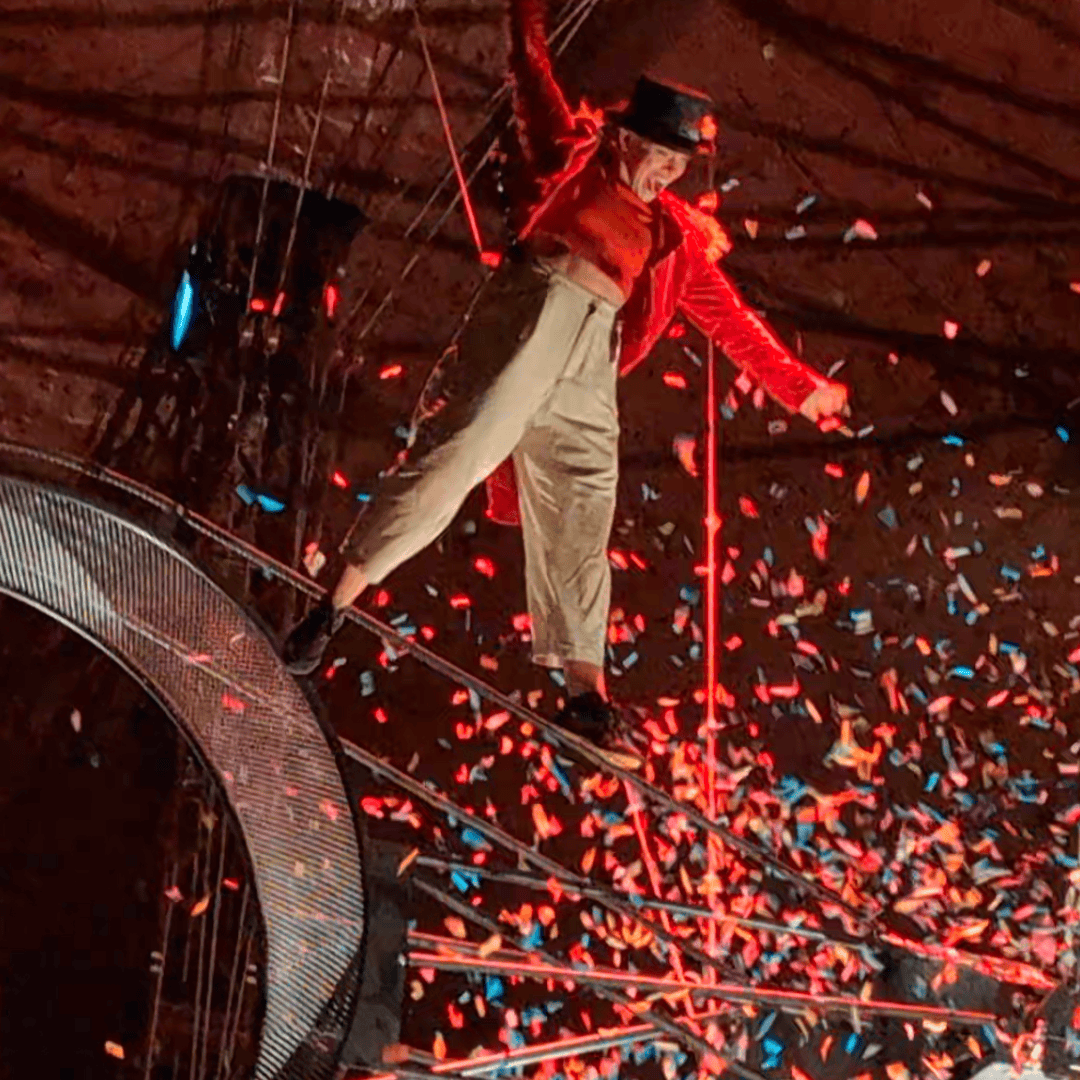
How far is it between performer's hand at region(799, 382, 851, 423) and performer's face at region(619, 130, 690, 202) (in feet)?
1.63

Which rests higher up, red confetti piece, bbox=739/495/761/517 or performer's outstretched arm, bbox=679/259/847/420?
performer's outstretched arm, bbox=679/259/847/420

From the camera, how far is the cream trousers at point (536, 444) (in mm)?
2332

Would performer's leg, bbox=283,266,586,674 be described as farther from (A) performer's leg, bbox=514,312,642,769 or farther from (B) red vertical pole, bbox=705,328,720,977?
(B) red vertical pole, bbox=705,328,720,977

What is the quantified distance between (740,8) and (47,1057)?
2.38m

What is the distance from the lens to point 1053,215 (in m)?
2.82

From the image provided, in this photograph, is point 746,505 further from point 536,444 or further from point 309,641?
point 309,641

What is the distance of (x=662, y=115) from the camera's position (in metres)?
2.33

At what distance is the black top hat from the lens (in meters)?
2.32

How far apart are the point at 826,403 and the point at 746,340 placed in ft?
0.67

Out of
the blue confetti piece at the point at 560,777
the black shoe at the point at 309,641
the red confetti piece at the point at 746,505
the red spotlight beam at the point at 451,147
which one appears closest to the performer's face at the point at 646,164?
the red spotlight beam at the point at 451,147

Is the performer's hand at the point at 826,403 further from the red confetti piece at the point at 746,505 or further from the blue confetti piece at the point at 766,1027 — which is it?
the blue confetti piece at the point at 766,1027

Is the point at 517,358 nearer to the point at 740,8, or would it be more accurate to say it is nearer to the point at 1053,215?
the point at 740,8

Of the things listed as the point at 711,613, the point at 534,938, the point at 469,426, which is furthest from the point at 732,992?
the point at 469,426

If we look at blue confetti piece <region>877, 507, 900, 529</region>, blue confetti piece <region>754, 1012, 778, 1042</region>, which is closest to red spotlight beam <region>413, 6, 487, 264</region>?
blue confetti piece <region>877, 507, 900, 529</region>
